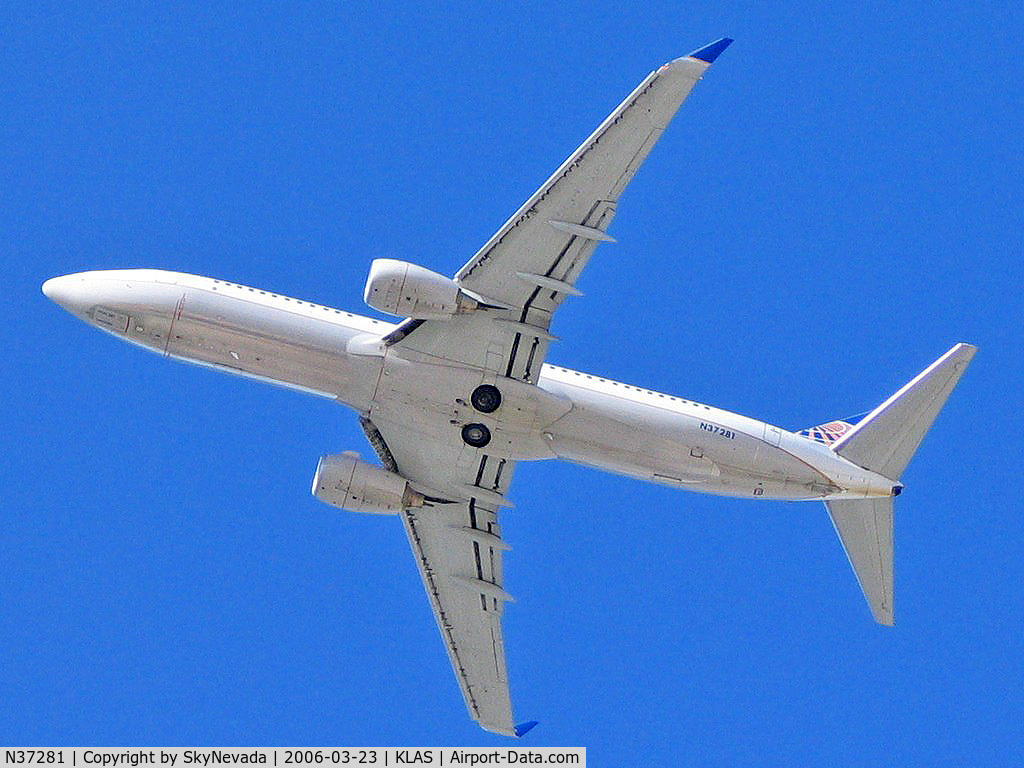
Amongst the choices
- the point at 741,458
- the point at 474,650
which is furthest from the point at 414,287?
the point at 474,650

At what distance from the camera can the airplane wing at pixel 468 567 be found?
57.6 meters

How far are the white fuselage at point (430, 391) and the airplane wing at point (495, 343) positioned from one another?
1052 mm

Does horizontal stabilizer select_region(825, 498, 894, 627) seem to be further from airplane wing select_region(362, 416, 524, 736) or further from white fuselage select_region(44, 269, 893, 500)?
airplane wing select_region(362, 416, 524, 736)

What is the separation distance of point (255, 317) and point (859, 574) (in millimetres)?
23984

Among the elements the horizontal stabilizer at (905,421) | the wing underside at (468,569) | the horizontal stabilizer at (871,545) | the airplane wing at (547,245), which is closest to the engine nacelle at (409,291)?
→ the airplane wing at (547,245)

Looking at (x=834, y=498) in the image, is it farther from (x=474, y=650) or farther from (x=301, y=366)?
(x=301, y=366)

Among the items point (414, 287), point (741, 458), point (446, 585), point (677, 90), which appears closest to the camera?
point (677, 90)

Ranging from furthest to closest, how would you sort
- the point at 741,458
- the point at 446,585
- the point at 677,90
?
the point at 446,585, the point at 741,458, the point at 677,90

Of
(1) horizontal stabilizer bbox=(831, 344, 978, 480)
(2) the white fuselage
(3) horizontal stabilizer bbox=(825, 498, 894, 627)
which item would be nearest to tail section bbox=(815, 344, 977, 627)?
(1) horizontal stabilizer bbox=(831, 344, 978, 480)

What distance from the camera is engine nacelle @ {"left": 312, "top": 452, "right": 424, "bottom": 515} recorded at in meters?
55.9

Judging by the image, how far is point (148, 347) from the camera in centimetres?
5334

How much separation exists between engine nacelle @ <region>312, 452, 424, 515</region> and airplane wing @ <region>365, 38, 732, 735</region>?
1011 millimetres

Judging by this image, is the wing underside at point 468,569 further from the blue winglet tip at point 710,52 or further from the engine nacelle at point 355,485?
the blue winglet tip at point 710,52
